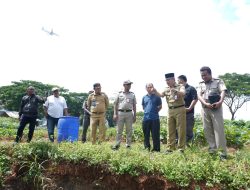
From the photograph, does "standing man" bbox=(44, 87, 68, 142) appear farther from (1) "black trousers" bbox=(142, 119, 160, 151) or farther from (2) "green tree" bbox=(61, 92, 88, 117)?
(2) "green tree" bbox=(61, 92, 88, 117)

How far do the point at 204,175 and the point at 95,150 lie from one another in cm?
220

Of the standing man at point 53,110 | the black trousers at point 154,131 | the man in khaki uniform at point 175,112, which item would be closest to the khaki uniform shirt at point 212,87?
the man in khaki uniform at point 175,112

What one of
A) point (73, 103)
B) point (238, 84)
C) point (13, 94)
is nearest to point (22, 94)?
point (13, 94)

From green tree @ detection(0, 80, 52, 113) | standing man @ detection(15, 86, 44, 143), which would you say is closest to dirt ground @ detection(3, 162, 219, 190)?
standing man @ detection(15, 86, 44, 143)

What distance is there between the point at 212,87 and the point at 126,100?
2.41m

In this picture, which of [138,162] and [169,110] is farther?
[169,110]

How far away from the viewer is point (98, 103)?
814 centimetres

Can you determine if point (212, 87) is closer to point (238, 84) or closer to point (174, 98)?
point (174, 98)

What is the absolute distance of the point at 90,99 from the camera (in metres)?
8.34

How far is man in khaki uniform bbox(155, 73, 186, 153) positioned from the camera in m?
6.39

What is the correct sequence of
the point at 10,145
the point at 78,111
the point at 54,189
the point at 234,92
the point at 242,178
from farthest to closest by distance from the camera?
the point at 78,111 < the point at 234,92 < the point at 10,145 < the point at 54,189 < the point at 242,178

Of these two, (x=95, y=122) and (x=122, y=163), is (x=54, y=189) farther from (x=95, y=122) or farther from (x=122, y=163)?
(x=95, y=122)

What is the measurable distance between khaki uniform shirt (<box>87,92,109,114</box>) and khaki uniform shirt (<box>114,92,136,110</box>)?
0.56 metres

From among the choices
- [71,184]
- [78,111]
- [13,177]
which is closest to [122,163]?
[71,184]
